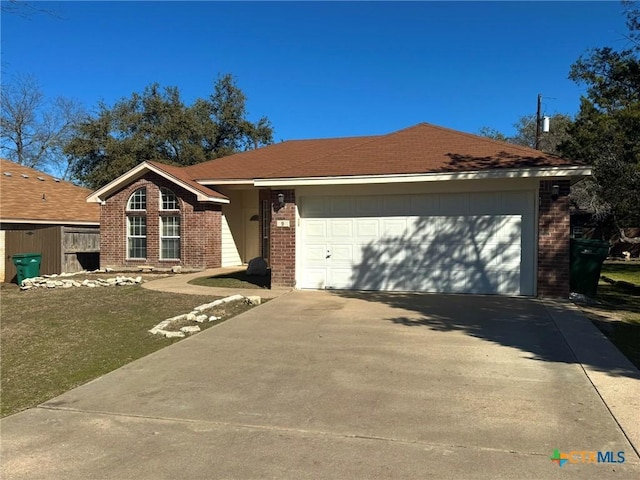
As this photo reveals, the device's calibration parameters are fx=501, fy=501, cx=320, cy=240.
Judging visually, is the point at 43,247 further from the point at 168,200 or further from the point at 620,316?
the point at 620,316

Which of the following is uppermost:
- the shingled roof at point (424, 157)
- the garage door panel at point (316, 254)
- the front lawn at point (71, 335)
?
the shingled roof at point (424, 157)

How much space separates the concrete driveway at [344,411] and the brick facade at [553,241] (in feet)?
10.4

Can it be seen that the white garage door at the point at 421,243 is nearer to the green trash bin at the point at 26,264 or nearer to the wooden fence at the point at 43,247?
the green trash bin at the point at 26,264

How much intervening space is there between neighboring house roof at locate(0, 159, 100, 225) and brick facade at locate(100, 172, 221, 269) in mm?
3388

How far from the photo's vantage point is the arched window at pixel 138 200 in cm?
1825

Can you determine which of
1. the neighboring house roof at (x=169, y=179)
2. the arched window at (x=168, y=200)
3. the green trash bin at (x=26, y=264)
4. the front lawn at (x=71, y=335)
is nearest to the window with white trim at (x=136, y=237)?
the arched window at (x=168, y=200)

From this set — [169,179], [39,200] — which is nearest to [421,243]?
[169,179]

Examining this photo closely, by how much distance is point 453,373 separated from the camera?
18.5 ft

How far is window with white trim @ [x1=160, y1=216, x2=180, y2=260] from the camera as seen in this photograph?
59.1 feet

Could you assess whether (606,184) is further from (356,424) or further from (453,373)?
(356,424)

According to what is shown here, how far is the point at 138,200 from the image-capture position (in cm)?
1836

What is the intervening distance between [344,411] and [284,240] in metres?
8.12

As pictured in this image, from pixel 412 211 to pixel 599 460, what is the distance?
847cm

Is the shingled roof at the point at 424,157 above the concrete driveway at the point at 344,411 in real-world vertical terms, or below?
above
